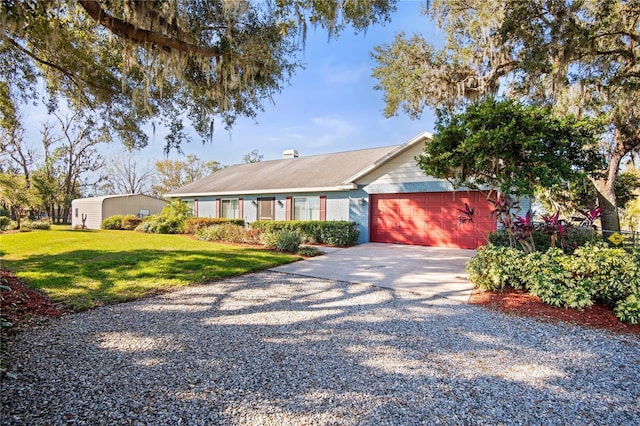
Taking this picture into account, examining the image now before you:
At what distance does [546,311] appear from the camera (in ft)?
14.6

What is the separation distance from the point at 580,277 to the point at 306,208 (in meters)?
10.7

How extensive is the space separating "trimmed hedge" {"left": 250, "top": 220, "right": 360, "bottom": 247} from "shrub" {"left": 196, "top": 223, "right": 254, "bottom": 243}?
4.38 feet

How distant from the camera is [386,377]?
276 centimetres

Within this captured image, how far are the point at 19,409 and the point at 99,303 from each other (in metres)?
2.77

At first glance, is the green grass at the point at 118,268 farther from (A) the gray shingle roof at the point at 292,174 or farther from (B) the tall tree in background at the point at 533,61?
(B) the tall tree in background at the point at 533,61

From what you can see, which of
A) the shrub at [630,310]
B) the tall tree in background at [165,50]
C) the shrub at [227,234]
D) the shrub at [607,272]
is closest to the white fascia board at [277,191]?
the shrub at [227,234]

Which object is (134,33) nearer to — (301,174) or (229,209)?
(301,174)

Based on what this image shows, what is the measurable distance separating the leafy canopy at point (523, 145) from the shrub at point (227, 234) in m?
8.37

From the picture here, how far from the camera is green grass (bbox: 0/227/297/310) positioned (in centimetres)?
526

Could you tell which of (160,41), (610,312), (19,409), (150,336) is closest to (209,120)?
(160,41)

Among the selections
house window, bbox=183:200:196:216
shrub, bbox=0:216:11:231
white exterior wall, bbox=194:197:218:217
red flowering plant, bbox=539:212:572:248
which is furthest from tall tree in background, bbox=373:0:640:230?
shrub, bbox=0:216:11:231

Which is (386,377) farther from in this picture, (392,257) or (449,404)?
(392,257)

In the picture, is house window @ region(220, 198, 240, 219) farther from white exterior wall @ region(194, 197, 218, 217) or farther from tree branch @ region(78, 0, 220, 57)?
tree branch @ region(78, 0, 220, 57)

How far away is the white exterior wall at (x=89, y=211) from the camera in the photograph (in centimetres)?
2265
